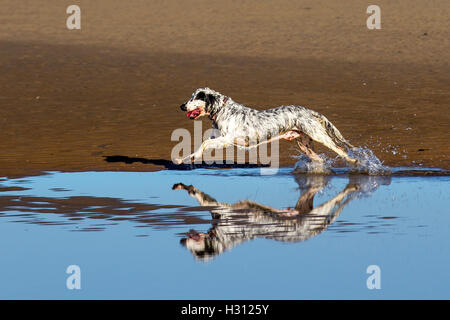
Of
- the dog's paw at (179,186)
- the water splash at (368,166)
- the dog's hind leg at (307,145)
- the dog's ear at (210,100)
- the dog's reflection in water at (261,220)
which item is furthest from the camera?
the dog's hind leg at (307,145)

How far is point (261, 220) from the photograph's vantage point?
31.4 ft

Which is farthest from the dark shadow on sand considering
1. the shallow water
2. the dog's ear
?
the shallow water

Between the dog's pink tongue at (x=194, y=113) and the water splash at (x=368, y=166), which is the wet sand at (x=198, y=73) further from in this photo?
the dog's pink tongue at (x=194, y=113)

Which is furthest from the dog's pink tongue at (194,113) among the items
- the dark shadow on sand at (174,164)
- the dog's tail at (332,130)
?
the dog's tail at (332,130)

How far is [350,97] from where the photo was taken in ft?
79.6

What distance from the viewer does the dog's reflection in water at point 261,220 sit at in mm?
8339

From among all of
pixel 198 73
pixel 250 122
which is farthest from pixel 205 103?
pixel 198 73

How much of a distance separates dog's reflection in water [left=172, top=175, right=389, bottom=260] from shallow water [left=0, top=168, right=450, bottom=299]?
13 millimetres

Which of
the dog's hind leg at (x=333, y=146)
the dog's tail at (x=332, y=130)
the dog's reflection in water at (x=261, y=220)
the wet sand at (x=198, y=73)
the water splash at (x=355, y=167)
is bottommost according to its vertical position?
the dog's reflection in water at (x=261, y=220)

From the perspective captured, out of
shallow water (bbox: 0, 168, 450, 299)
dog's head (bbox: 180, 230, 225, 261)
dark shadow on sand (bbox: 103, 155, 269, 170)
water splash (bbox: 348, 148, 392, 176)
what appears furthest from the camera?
dark shadow on sand (bbox: 103, 155, 269, 170)

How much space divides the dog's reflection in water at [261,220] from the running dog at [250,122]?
185 cm

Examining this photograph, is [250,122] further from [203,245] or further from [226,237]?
[203,245]

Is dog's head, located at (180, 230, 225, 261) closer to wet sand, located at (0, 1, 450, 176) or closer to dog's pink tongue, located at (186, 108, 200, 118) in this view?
dog's pink tongue, located at (186, 108, 200, 118)

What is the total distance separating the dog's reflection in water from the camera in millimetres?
8339
